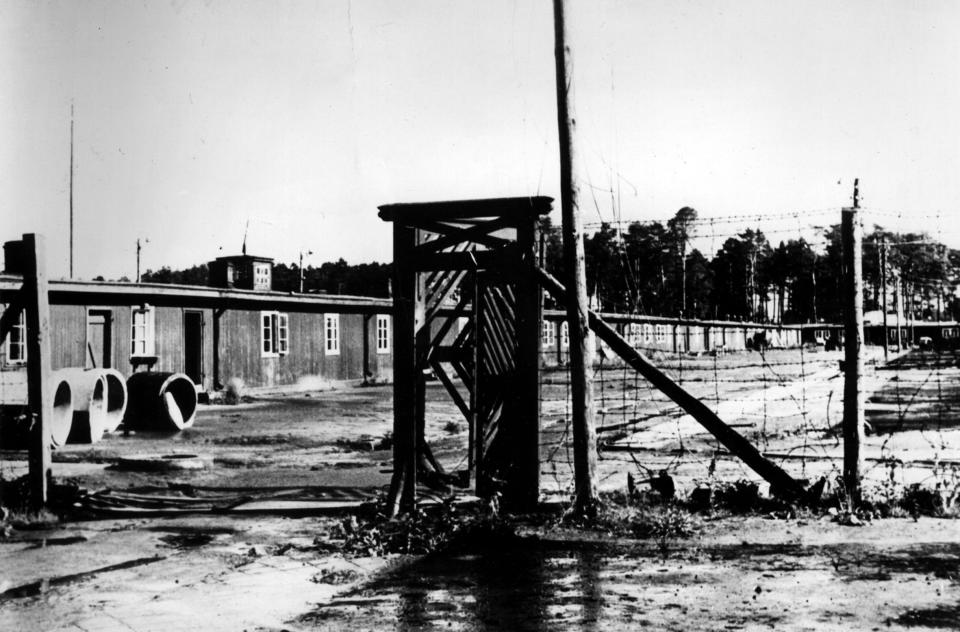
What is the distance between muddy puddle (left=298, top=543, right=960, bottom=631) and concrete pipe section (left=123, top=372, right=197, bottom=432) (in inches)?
487

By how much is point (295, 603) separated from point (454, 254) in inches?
173

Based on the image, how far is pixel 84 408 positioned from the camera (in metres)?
15.0

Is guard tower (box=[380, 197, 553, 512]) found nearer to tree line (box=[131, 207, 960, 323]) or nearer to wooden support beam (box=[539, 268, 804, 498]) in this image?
wooden support beam (box=[539, 268, 804, 498])

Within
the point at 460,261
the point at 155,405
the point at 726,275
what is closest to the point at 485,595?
the point at 460,261

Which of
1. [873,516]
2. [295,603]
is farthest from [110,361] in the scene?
[873,516]

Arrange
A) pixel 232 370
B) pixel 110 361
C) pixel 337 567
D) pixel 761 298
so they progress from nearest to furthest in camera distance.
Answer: pixel 337 567 < pixel 110 361 < pixel 232 370 < pixel 761 298

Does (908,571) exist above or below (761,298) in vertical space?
below

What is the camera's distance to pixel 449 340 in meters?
34.8

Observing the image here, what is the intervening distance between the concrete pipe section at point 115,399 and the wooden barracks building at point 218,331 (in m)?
1.99

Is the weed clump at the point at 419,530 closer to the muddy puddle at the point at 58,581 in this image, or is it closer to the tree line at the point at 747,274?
the muddy puddle at the point at 58,581

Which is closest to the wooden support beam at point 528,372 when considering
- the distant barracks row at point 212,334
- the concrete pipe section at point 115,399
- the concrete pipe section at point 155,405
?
the concrete pipe section at point 155,405

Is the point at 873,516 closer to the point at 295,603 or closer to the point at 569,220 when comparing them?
the point at 569,220

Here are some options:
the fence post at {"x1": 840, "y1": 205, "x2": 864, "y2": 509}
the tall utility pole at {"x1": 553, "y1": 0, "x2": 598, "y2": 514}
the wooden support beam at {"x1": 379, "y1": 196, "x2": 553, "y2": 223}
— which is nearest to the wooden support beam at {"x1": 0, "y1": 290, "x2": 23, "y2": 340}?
the wooden support beam at {"x1": 379, "y1": 196, "x2": 553, "y2": 223}

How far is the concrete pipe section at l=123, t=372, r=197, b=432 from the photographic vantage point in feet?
55.9
